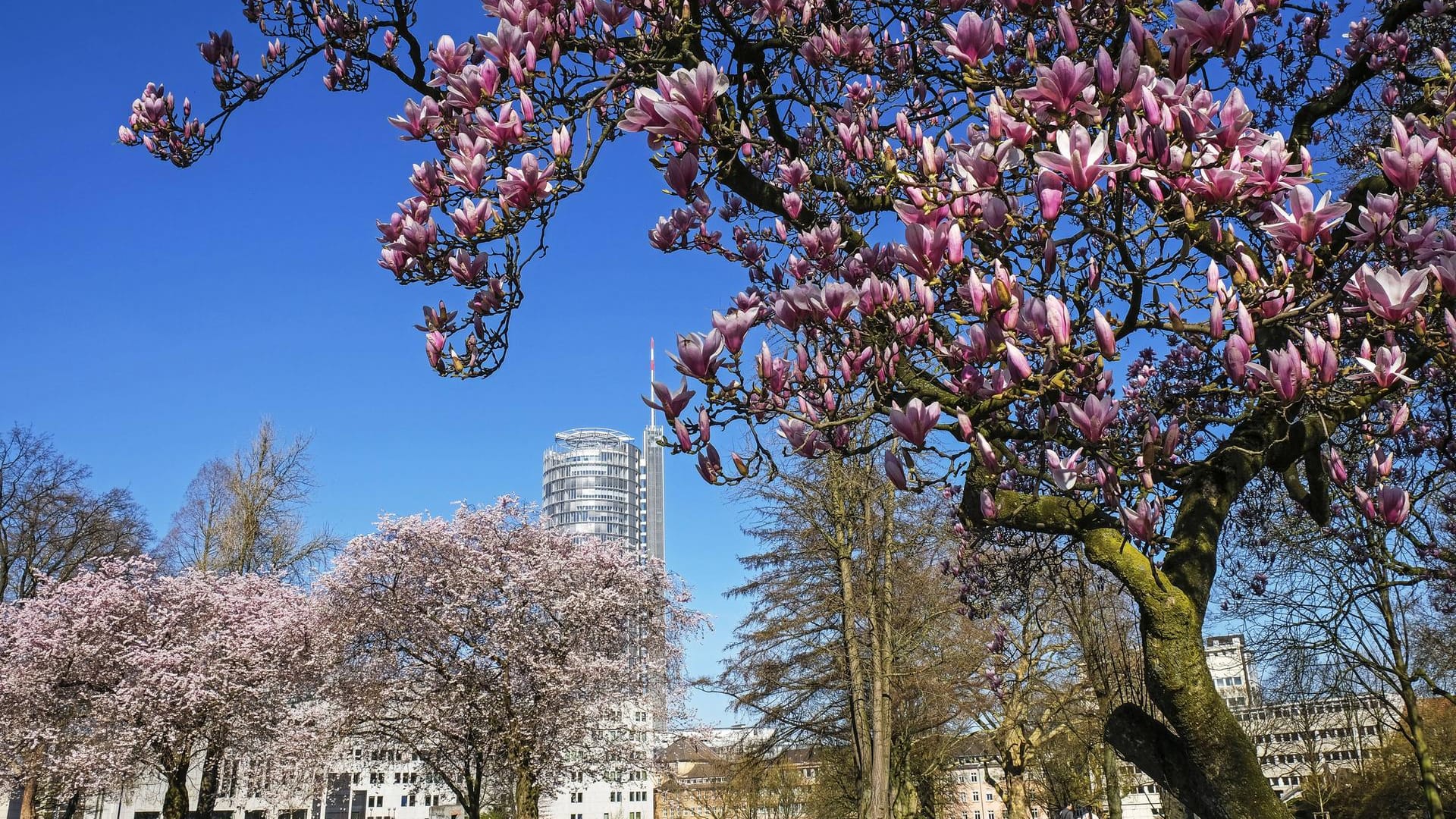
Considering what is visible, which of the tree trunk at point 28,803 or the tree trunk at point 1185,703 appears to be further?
the tree trunk at point 28,803

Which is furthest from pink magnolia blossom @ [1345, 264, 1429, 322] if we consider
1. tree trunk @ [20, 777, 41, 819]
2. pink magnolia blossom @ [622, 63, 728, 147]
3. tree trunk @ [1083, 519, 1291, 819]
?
tree trunk @ [20, 777, 41, 819]

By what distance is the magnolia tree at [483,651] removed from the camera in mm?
17922

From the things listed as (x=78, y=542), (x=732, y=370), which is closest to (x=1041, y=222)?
(x=732, y=370)

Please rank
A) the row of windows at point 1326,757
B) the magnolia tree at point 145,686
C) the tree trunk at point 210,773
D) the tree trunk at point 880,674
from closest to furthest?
1. the tree trunk at point 880,674
2. the magnolia tree at point 145,686
3. the tree trunk at point 210,773
4. the row of windows at point 1326,757

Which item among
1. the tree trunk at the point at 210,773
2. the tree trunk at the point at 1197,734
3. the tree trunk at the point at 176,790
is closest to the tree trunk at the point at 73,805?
the tree trunk at the point at 176,790

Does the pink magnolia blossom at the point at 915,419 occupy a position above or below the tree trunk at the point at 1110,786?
above

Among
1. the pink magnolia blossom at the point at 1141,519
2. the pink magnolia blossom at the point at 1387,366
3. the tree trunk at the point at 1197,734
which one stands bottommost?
the tree trunk at the point at 1197,734

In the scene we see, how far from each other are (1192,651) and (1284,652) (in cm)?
1272

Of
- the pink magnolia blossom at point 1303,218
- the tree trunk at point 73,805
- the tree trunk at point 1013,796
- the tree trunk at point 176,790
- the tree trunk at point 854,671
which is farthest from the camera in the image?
the tree trunk at point 1013,796

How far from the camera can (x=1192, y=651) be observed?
3.95 metres

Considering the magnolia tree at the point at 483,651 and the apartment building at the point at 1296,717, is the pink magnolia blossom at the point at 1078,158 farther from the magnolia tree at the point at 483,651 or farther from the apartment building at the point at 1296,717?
the magnolia tree at the point at 483,651

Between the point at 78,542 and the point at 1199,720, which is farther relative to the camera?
the point at 78,542

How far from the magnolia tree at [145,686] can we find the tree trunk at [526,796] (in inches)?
165

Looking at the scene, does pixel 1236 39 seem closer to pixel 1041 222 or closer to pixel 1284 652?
pixel 1041 222
